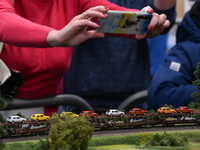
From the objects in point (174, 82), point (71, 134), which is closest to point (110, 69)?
point (174, 82)

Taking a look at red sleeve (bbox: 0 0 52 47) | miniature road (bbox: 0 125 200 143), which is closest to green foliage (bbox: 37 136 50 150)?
miniature road (bbox: 0 125 200 143)

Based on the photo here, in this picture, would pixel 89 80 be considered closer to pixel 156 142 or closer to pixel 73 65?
pixel 73 65

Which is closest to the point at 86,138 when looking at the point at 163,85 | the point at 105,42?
the point at 163,85

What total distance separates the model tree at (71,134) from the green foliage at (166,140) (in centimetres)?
77

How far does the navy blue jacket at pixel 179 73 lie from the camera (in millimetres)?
4938

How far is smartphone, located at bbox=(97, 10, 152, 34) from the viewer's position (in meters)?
3.26

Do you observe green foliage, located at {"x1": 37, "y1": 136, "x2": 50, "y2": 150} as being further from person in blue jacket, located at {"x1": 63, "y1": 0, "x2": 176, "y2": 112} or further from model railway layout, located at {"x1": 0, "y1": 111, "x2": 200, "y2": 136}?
person in blue jacket, located at {"x1": 63, "y1": 0, "x2": 176, "y2": 112}

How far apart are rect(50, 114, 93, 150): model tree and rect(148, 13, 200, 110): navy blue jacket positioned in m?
2.18

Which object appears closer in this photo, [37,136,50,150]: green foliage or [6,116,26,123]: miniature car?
[37,136,50,150]: green foliage

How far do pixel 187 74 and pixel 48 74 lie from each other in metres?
2.18

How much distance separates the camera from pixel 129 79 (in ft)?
18.4

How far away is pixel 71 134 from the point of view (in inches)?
118

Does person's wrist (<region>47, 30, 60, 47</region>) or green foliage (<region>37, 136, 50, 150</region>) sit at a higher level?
person's wrist (<region>47, 30, 60, 47</region>)

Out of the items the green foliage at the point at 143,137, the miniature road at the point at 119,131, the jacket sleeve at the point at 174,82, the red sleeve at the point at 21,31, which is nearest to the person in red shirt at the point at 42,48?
the red sleeve at the point at 21,31
